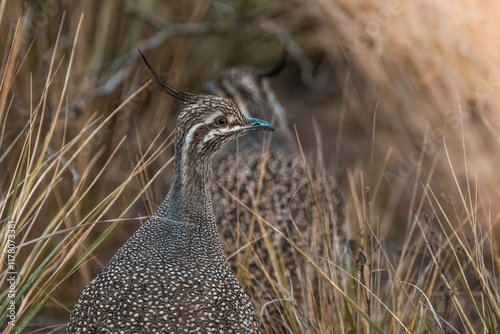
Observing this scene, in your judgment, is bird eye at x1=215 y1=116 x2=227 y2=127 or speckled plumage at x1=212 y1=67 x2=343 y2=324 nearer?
bird eye at x1=215 y1=116 x2=227 y2=127

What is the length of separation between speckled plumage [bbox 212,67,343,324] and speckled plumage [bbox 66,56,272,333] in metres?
0.47

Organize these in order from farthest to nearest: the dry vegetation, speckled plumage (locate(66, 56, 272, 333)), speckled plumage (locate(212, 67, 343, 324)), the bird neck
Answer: the dry vegetation < speckled plumage (locate(212, 67, 343, 324)) < the bird neck < speckled plumage (locate(66, 56, 272, 333))

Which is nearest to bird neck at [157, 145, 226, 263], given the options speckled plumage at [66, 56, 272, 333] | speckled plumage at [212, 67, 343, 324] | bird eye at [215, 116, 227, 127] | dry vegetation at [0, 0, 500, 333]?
speckled plumage at [66, 56, 272, 333]

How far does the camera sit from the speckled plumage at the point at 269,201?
14.8 ft

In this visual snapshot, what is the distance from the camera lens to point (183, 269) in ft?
11.4

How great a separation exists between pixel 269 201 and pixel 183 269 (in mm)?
1334

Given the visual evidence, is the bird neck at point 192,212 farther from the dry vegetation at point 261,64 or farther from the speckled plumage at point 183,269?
the dry vegetation at point 261,64

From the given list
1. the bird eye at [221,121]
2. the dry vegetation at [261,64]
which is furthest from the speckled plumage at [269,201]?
the bird eye at [221,121]

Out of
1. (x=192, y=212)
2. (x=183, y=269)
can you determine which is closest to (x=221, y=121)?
(x=192, y=212)

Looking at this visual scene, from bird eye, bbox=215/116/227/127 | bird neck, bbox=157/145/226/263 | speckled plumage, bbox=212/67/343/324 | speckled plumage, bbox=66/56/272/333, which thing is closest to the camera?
speckled plumage, bbox=66/56/272/333

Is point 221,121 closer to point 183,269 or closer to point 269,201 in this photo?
point 183,269

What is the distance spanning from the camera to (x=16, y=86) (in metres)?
5.56

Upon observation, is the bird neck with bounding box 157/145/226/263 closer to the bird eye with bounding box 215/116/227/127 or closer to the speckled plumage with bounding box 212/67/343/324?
the bird eye with bounding box 215/116/227/127

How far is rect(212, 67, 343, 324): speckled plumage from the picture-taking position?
4500mm
